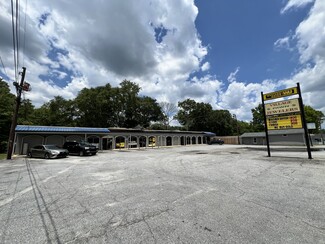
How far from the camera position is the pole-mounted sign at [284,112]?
14.2 meters

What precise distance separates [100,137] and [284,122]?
25.5 meters

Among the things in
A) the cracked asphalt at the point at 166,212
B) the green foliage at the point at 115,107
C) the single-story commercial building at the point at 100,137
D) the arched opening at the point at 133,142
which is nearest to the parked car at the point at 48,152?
the single-story commercial building at the point at 100,137

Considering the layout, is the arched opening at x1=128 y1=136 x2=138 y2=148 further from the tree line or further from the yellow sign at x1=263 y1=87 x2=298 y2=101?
the yellow sign at x1=263 y1=87 x2=298 y2=101

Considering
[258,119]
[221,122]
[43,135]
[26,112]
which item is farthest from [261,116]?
[26,112]

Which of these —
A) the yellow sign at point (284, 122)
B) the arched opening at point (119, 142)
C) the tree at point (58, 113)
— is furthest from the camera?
the tree at point (58, 113)

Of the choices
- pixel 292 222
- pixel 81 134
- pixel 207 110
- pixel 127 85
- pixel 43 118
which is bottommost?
pixel 292 222

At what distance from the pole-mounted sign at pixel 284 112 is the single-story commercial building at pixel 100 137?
72.8 feet

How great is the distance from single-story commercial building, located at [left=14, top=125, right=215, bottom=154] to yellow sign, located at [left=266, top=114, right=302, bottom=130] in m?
22.3

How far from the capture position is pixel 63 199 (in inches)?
201

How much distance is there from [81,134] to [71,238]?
24949mm

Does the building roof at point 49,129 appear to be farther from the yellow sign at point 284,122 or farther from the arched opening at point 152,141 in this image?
the yellow sign at point 284,122

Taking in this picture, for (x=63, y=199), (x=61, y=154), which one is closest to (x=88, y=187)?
(x=63, y=199)

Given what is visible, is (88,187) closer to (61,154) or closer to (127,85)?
(61,154)

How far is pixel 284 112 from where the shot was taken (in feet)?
49.9
